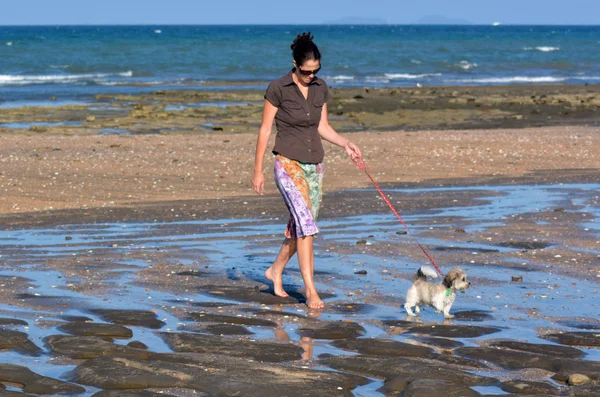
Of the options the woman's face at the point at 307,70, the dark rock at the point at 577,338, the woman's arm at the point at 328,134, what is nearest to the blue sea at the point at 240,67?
the woman's arm at the point at 328,134

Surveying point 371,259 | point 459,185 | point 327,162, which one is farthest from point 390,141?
point 371,259

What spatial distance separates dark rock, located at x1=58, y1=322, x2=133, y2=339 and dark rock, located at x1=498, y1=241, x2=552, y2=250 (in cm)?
420

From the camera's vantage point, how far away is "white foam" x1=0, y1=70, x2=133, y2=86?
44812 millimetres

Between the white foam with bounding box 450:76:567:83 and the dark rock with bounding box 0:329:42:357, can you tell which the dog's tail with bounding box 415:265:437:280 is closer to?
the dark rock with bounding box 0:329:42:357

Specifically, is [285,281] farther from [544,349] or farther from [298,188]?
[544,349]

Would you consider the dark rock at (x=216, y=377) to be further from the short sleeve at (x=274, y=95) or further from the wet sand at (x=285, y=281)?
the short sleeve at (x=274, y=95)

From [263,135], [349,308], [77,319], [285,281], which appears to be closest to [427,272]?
[349,308]

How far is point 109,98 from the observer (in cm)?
3431

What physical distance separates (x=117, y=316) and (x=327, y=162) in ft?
31.7

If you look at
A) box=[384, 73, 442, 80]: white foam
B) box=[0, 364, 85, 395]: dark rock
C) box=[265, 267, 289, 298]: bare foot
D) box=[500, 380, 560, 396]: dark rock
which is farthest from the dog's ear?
box=[384, 73, 442, 80]: white foam

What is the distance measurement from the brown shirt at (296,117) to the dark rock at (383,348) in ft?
5.15

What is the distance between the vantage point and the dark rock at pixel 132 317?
6328mm

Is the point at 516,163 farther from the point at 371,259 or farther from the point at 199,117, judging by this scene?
the point at 199,117

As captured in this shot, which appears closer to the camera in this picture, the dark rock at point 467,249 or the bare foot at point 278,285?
the bare foot at point 278,285
